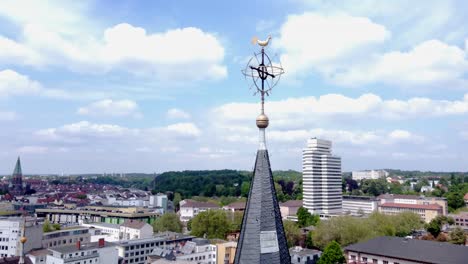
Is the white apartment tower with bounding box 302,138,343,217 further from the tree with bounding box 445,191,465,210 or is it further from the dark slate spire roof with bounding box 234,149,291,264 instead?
the dark slate spire roof with bounding box 234,149,291,264

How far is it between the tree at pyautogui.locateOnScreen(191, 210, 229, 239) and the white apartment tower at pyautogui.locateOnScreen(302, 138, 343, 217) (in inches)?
1391

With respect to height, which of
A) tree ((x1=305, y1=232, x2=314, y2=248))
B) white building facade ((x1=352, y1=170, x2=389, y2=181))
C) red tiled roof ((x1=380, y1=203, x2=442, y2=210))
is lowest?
tree ((x1=305, y1=232, x2=314, y2=248))

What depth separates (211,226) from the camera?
48.3m

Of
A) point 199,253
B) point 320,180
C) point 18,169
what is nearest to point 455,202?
point 320,180

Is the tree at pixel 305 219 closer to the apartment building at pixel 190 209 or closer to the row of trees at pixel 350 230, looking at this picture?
the row of trees at pixel 350 230

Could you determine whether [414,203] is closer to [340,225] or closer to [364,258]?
[340,225]

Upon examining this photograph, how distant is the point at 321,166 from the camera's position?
273 ft

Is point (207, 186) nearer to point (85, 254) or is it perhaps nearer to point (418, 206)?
point (418, 206)

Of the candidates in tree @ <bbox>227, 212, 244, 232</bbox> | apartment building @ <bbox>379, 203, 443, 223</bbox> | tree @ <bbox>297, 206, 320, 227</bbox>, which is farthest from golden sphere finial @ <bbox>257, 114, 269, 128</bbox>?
apartment building @ <bbox>379, 203, 443, 223</bbox>

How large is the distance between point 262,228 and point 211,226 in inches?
1748

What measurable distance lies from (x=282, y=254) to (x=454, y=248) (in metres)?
33.7

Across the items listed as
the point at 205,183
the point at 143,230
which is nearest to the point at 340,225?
the point at 143,230

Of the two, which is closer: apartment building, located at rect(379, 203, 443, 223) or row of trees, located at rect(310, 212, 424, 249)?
row of trees, located at rect(310, 212, 424, 249)

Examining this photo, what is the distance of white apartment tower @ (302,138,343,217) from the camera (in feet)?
263
